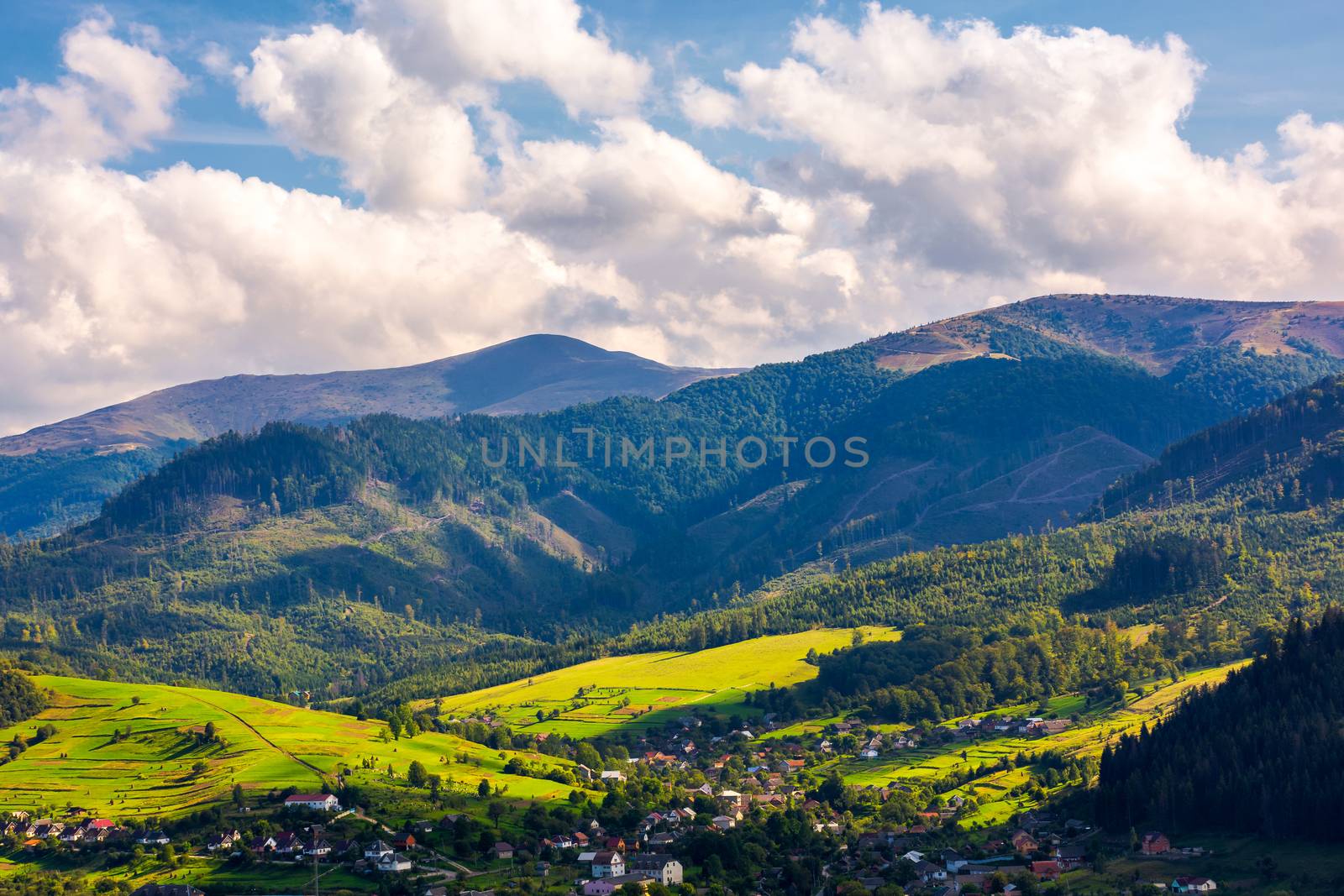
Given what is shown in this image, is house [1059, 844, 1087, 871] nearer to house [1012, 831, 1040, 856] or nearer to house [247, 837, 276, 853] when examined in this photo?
house [1012, 831, 1040, 856]

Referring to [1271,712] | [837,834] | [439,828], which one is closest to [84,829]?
[439,828]

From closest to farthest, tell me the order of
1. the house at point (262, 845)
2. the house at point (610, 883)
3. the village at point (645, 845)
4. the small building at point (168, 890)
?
the house at point (610, 883) → the village at point (645, 845) → the small building at point (168, 890) → the house at point (262, 845)

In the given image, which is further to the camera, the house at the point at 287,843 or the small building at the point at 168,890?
the house at the point at 287,843

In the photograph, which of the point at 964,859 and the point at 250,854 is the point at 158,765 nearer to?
the point at 250,854

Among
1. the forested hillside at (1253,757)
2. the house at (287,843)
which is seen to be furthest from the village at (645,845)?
the forested hillside at (1253,757)

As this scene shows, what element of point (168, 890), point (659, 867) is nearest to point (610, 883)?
point (659, 867)

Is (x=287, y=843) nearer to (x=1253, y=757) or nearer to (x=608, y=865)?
(x=608, y=865)

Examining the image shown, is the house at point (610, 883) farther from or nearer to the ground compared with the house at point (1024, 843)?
farther from the ground

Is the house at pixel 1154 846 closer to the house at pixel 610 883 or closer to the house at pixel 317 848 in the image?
the house at pixel 610 883

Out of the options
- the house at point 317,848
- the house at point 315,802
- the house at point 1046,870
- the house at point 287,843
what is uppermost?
the house at point 315,802
